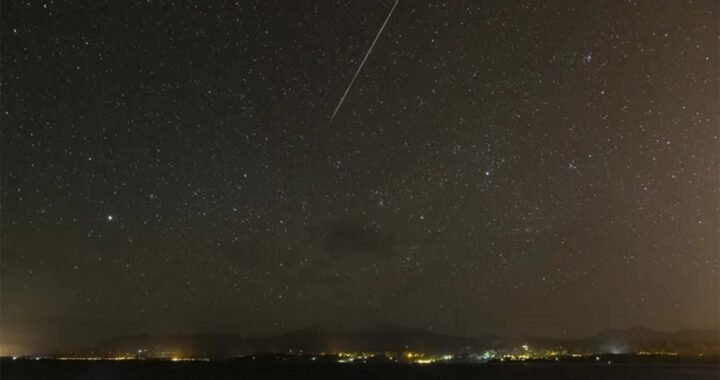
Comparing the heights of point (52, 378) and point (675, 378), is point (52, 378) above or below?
above

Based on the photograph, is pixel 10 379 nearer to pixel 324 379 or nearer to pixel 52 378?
pixel 52 378

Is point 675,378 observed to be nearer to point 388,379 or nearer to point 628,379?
point 628,379

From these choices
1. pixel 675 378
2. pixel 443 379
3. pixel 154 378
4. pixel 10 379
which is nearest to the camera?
pixel 10 379

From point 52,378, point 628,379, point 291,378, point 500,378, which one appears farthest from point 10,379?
point 628,379

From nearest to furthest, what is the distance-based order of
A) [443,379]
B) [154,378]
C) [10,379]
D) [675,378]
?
[10,379] → [675,378] → [154,378] → [443,379]

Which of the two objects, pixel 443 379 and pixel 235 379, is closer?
pixel 235 379

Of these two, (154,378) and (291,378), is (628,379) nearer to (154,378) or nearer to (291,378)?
(291,378)

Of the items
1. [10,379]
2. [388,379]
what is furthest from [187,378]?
[388,379]

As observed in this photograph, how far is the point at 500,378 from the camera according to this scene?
2470 inches

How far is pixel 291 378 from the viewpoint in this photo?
57156 mm

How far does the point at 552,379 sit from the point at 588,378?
256 cm

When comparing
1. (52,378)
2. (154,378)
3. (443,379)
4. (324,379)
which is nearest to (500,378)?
(443,379)

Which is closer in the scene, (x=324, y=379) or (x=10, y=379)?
(x=10, y=379)

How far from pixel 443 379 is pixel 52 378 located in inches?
1123
